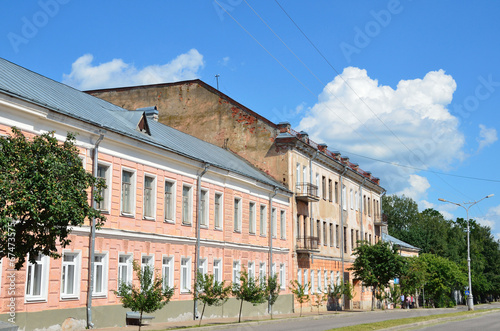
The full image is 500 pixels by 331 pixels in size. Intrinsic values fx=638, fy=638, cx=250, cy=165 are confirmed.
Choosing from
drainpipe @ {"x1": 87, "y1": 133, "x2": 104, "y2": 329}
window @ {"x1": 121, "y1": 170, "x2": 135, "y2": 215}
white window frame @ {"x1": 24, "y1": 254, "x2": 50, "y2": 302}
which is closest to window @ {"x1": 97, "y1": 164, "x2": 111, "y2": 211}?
drainpipe @ {"x1": 87, "y1": 133, "x2": 104, "y2": 329}

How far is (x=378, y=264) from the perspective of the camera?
45969 millimetres

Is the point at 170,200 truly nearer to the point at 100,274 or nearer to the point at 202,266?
the point at 202,266

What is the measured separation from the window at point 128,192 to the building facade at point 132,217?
1.6 inches

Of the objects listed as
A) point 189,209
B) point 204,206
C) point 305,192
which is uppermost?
point 305,192

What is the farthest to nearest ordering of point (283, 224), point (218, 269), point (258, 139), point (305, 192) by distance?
point (305, 192), point (258, 139), point (283, 224), point (218, 269)

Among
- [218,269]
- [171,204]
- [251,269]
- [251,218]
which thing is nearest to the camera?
[171,204]

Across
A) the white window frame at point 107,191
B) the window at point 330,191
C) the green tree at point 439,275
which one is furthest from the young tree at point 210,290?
the green tree at point 439,275

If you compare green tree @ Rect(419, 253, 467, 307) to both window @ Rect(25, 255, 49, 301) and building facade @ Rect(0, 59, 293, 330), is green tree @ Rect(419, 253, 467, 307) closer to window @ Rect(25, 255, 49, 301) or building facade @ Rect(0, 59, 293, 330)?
building facade @ Rect(0, 59, 293, 330)

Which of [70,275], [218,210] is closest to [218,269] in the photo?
[218,210]

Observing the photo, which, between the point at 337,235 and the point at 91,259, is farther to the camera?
the point at 337,235

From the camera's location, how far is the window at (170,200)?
2790cm

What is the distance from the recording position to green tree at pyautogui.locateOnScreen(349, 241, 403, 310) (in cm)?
4572

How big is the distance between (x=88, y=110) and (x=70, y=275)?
7.09 metres

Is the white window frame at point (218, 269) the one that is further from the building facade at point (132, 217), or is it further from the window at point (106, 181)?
the window at point (106, 181)
